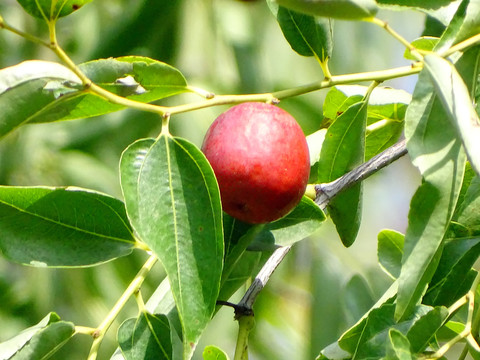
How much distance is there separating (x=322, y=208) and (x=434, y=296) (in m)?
0.16

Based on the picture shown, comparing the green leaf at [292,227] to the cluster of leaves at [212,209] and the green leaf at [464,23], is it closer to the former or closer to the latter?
the cluster of leaves at [212,209]

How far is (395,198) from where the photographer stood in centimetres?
411

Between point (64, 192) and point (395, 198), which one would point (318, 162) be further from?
point (395, 198)

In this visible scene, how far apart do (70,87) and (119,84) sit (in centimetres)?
6

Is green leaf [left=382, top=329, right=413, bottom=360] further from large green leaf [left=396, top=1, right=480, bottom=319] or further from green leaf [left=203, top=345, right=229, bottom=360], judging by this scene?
green leaf [left=203, top=345, right=229, bottom=360]

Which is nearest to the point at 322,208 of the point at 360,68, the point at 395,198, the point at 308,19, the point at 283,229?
the point at 283,229

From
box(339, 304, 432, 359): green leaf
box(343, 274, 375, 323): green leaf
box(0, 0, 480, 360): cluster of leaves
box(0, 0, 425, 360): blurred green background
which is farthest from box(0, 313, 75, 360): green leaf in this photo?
box(0, 0, 425, 360): blurred green background

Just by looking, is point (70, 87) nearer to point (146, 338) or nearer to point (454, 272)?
point (146, 338)

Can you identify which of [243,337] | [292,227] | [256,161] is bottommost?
[243,337]

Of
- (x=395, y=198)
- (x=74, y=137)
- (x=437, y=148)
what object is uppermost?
(x=437, y=148)

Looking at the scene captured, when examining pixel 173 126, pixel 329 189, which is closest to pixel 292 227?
pixel 329 189

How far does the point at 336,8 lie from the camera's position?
683 mm

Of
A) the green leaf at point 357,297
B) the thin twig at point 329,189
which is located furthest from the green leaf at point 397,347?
the green leaf at point 357,297

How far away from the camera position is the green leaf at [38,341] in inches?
32.4
